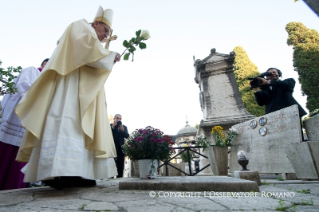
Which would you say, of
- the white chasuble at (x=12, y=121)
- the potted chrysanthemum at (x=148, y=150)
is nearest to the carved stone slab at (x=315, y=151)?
the potted chrysanthemum at (x=148, y=150)

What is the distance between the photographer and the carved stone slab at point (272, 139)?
3.54 m

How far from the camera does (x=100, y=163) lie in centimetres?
253

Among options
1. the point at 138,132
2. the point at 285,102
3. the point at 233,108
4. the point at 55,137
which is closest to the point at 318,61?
the point at 233,108

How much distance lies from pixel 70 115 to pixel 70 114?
1 cm

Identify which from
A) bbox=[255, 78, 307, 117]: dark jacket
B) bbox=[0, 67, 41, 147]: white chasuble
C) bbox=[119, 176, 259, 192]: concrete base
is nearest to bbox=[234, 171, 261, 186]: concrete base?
bbox=[119, 176, 259, 192]: concrete base

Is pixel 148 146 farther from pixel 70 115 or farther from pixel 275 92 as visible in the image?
pixel 275 92

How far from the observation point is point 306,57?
18047 mm

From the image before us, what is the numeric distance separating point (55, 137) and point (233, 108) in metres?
6.98

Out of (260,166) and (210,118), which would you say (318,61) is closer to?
(210,118)

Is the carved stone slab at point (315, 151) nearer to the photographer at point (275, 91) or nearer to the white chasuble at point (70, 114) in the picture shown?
the photographer at point (275, 91)

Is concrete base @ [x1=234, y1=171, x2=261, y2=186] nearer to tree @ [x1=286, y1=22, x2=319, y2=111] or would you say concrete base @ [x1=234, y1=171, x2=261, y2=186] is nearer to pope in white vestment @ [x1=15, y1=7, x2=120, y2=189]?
pope in white vestment @ [x1=15, y1=7, x2=120, y2=189]

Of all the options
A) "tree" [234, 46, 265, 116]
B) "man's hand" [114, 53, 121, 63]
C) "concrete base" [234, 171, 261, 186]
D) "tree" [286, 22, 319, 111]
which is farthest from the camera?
"tree" [234, 46, 265, 116]

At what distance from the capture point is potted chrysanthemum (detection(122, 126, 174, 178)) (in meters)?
2.87

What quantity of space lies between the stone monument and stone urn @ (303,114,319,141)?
367 centimetres
